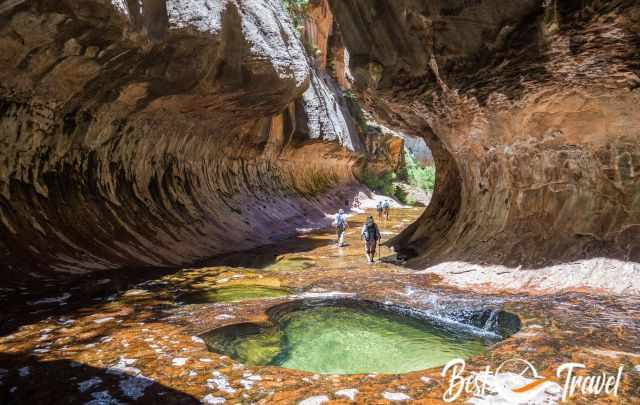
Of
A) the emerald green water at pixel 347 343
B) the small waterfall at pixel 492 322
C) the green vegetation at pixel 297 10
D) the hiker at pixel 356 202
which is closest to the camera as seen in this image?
the emerald green water at pixel 347 343

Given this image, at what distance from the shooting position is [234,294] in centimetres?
679

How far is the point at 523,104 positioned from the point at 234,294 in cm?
557

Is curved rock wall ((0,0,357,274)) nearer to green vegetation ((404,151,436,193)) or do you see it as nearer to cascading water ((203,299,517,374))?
cascading water ((203,299,517,374))

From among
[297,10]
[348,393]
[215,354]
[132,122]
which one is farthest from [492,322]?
[297,10]

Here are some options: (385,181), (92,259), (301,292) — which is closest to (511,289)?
(301,292)

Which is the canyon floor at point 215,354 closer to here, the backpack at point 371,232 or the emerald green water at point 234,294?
the emerald green water at point 234,294

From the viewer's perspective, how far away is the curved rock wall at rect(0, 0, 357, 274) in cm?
749

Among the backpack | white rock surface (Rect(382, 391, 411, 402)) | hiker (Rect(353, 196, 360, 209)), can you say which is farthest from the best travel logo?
Result: hiker (Rect(353, 196, 360, 209))

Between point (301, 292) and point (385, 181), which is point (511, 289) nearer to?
point (301, 292)

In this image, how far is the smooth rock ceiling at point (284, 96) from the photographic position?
5973 millimetres

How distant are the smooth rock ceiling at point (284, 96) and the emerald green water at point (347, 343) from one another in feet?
9.85

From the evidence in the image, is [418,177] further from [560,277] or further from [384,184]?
[560,277]

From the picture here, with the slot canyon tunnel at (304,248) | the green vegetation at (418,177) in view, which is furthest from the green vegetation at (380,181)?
the slot canyon tunnel at (304,248)

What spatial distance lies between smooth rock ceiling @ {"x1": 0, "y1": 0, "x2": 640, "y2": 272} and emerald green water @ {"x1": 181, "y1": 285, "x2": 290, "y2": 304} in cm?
312
